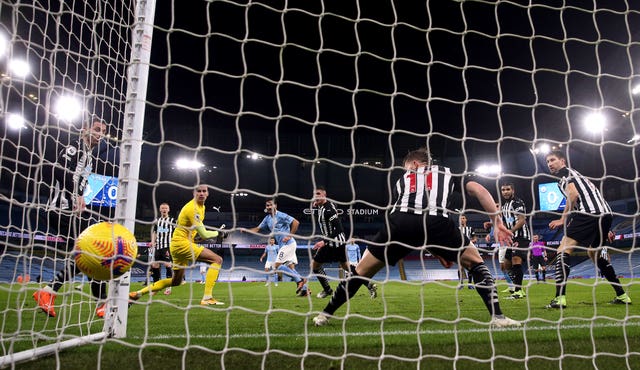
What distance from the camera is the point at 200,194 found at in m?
5.82

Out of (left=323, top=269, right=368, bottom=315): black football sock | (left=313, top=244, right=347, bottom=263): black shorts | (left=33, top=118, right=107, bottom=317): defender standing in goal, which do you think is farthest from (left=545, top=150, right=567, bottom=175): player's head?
(left=33, top=118, right=107, bottom=317): defender standing in goal

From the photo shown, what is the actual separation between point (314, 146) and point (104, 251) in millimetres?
7142

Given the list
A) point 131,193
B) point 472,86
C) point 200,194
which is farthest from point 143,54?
point 472,86

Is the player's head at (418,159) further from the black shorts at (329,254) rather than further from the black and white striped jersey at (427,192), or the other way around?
the black shorts at (329,254)

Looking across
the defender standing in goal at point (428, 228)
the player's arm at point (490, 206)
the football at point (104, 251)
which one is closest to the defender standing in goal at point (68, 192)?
the football at point (104, 251)

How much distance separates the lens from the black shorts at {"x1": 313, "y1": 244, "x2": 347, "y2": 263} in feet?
24.8

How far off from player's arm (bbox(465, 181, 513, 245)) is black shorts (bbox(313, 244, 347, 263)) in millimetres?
3830

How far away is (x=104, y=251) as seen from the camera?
2.50 meters

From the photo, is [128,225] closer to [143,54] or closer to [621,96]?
[143,54]

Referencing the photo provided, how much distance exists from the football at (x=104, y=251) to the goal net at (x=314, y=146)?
0.21 m

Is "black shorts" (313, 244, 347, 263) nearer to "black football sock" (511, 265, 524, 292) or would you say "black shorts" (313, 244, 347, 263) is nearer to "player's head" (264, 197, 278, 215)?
"player's head" (264, 197, 278, 215)

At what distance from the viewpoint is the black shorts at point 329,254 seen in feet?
24.8

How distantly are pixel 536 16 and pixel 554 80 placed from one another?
4598 mm

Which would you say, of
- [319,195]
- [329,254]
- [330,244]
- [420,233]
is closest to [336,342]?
[420,233]
